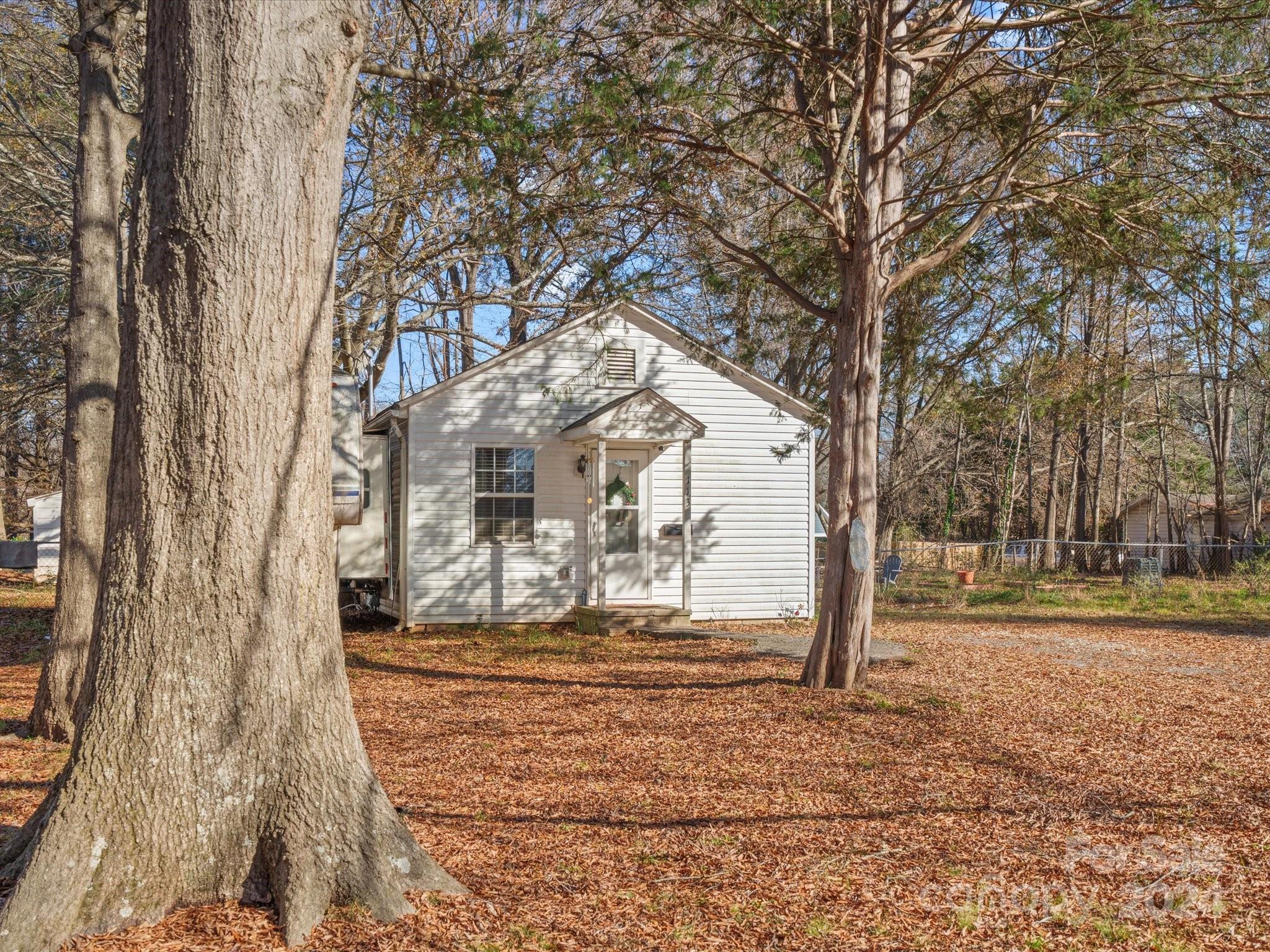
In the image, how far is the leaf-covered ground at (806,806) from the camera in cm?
403

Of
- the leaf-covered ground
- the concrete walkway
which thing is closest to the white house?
the concrete walkway

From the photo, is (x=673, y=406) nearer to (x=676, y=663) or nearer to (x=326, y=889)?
(x=676, y=663)

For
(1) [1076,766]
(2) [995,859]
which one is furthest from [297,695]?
(1) [1076,766]

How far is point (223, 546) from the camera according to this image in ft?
12.5

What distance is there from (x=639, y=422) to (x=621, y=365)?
1545 mm

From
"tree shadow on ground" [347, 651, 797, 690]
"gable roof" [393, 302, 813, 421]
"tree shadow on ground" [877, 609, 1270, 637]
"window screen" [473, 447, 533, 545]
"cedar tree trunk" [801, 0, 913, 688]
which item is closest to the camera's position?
"cedar tree trunk" [801, 0, 913, 688]

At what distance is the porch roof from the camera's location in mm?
14430

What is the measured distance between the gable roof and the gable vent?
0.58 m

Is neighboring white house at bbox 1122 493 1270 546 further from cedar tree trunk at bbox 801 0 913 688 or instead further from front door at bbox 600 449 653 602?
cedar tree trunk at bbox 801 0 913 688

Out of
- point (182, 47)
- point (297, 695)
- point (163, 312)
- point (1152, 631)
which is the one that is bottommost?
point (1152, 631)

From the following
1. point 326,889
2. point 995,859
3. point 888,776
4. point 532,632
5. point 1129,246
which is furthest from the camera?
point 532,632

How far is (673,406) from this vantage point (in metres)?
14.8

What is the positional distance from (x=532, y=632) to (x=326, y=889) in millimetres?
10712

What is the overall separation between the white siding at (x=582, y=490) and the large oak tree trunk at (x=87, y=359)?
24.7 feet
